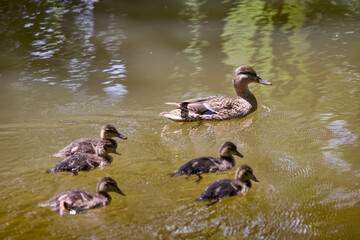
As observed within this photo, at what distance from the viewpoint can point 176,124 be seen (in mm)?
5984

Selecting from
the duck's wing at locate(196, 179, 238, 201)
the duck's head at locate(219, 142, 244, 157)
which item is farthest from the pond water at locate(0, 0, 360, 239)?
the duck's head at locate(219, 142, 244, 157)

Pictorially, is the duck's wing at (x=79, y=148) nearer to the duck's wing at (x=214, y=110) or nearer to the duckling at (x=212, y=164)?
the duckling at (x=212, y=164)

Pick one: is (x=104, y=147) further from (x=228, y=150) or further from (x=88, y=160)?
(x=228, y=150)

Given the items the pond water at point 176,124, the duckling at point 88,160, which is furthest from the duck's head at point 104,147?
the pond water at point 176,124

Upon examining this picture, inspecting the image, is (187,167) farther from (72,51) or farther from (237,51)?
(72,51)

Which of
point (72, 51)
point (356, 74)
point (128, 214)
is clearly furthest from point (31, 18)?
point (128, 214)

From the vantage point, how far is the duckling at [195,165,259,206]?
392 centimetres

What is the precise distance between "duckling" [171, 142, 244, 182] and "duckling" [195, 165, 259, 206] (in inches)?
14.5

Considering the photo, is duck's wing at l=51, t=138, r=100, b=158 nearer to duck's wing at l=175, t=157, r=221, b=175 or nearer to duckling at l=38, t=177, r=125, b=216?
duckling at l=38, t=177, r=125, b=216

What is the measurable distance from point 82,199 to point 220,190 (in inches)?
44.4

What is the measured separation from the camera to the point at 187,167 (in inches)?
173

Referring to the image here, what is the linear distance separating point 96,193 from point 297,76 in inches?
154

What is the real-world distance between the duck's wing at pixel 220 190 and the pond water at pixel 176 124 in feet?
0.21

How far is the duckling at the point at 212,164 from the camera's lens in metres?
4.39
